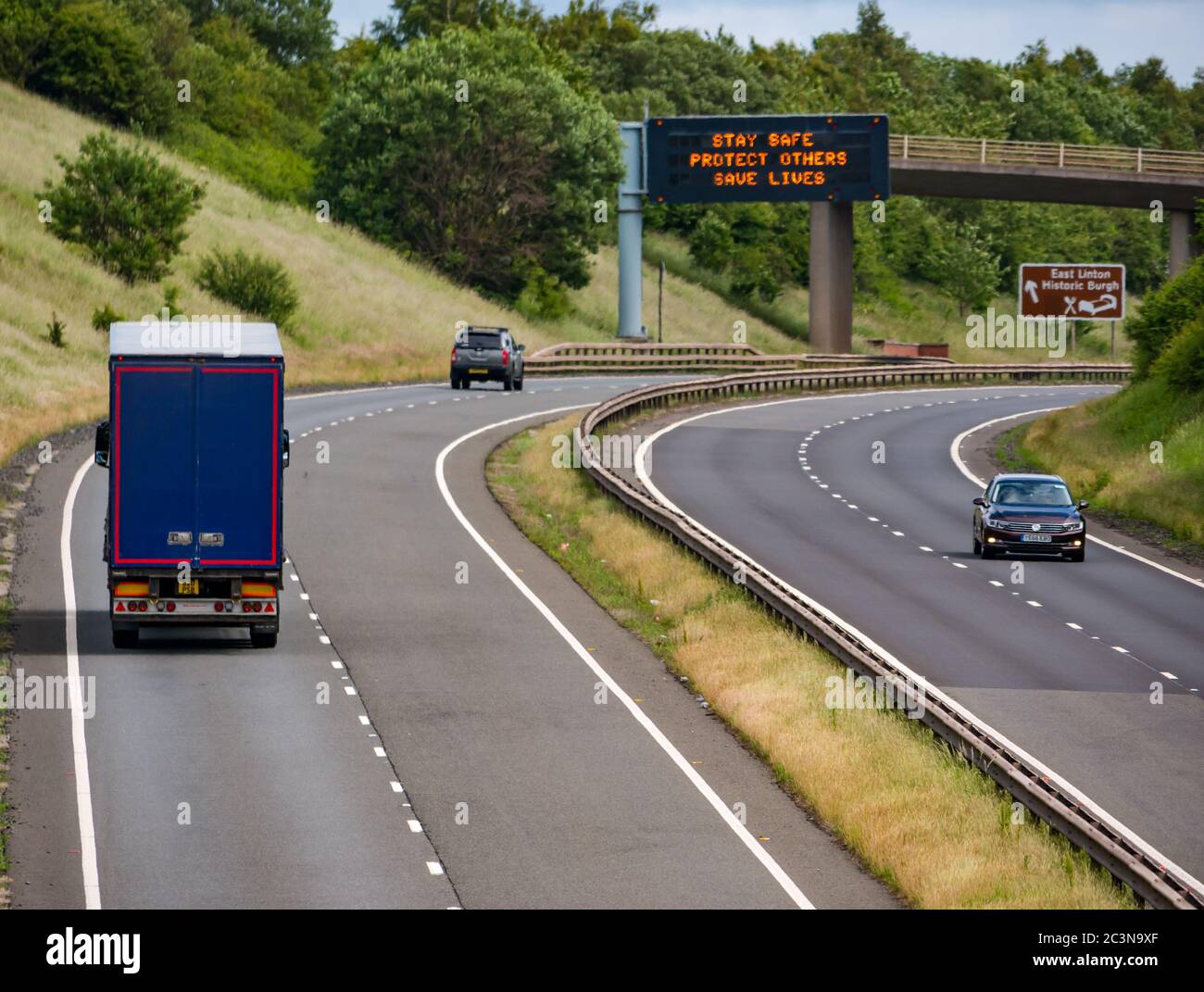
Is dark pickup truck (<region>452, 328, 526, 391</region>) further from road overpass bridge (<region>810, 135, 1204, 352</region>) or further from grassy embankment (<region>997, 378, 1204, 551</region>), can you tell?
road overpass bridge (<region>810, 135, 1204, 352</region>)

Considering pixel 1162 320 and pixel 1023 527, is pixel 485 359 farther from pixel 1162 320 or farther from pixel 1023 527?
pixel 1023 527

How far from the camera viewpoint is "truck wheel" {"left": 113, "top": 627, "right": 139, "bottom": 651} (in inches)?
1016

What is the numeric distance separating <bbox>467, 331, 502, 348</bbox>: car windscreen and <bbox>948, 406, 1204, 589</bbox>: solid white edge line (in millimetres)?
14743

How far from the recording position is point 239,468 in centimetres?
2508

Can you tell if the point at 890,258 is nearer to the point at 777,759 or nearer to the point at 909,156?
the point at 909,156

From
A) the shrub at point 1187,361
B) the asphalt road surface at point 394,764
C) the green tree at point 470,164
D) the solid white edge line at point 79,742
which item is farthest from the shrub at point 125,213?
the asphalt road surface at point 394,764

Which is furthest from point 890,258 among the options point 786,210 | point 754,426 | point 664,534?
point 664,534

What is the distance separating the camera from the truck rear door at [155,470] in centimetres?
2477

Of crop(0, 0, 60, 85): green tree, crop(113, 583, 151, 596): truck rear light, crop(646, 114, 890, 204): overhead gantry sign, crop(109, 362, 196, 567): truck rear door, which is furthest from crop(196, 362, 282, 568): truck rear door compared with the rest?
crop(0, 0, 60, 85): green tree

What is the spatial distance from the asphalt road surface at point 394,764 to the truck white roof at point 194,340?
3773 mm

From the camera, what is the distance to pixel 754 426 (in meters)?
59.4

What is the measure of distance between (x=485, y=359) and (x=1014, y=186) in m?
33.1

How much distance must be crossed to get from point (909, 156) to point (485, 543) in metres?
56.5
